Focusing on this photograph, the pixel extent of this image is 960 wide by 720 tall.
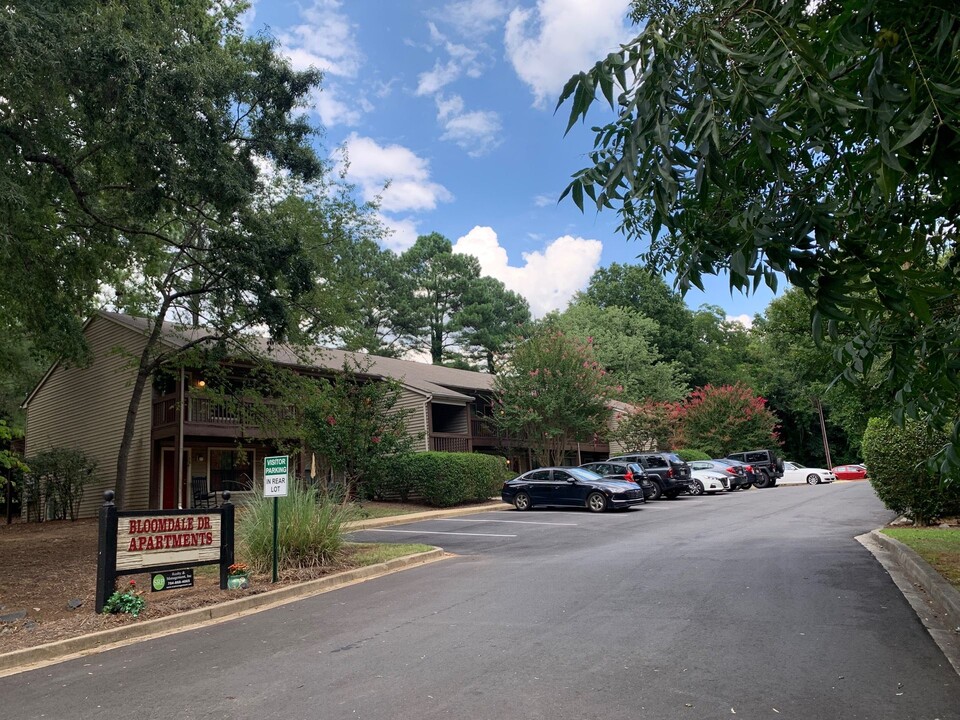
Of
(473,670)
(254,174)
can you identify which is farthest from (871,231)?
(254,174)

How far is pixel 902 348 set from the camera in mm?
4852

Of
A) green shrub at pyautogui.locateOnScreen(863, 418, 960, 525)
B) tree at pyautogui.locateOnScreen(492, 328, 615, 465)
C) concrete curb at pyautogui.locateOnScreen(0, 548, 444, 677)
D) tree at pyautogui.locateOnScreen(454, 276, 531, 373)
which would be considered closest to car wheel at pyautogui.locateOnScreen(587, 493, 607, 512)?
green shrub at pyautogui.locateOnScreen(863, 418, 960, 525)

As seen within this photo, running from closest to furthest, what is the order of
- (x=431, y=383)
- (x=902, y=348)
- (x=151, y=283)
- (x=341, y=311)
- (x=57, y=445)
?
(x=902, y=348) < (x=341, y=311) < (x=151, y=283) < (x=57, y=445) < (x=431, y=383)

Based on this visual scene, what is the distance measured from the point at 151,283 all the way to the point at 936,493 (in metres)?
19.8

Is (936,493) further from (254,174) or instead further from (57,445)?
(57,445)

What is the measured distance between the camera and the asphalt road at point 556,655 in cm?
470

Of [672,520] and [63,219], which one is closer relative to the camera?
[63,219]

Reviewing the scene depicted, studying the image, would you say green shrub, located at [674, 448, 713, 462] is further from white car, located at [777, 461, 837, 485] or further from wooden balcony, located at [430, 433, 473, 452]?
wooden balcony, located at [430, 433, 473, 452]

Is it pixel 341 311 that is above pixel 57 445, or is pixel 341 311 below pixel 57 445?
above

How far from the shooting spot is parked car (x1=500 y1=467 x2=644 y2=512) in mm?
21109

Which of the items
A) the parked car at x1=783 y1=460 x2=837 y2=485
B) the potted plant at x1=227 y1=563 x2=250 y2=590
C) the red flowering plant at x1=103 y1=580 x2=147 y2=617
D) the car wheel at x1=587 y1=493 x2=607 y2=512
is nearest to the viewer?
the red flowering plant at x1=103 y1=580 x2=147 y2=617

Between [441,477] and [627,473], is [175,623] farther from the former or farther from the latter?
[627,473]

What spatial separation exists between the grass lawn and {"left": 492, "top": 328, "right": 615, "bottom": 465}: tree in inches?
685

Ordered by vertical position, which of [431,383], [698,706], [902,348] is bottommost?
[698,706]
